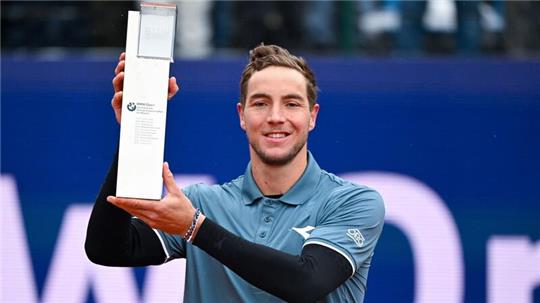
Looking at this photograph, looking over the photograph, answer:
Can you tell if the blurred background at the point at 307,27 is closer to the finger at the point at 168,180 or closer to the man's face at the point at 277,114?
the man's face at the point at 277,114

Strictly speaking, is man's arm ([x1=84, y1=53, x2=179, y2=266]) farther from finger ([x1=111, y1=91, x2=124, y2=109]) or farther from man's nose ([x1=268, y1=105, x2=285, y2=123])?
man's nose ([x1=268, y1=105, x2=285, y2=123])

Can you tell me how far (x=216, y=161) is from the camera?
5.96 meters

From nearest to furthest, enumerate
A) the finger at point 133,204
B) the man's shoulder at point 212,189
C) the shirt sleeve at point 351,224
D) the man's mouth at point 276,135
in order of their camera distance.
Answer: the finger at point 133,204, the shirt sleeve at point 351,224, the man's mouth at point 276,135, the man's shoulder at point 212,189

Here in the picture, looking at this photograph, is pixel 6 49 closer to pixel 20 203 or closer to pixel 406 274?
pixel 20 203

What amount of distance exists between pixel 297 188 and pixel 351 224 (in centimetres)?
21

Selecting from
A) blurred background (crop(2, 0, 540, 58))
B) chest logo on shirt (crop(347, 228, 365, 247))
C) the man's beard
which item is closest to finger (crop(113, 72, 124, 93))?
the man's beard

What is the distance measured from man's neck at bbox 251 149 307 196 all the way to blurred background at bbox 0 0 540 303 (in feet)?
8.33

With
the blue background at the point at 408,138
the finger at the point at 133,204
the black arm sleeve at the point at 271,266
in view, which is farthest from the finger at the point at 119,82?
the blue background at the point at 408,138

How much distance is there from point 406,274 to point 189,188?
2701 mm

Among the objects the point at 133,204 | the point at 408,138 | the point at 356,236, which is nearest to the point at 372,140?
the point at 408,138

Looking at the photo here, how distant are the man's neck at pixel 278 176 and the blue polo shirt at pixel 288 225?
0.03 metres

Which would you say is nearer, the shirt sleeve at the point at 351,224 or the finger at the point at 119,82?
the finger at the point at 119,82

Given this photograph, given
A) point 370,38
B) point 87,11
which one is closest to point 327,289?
point 370,38

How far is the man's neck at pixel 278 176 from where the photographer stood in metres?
3.31
